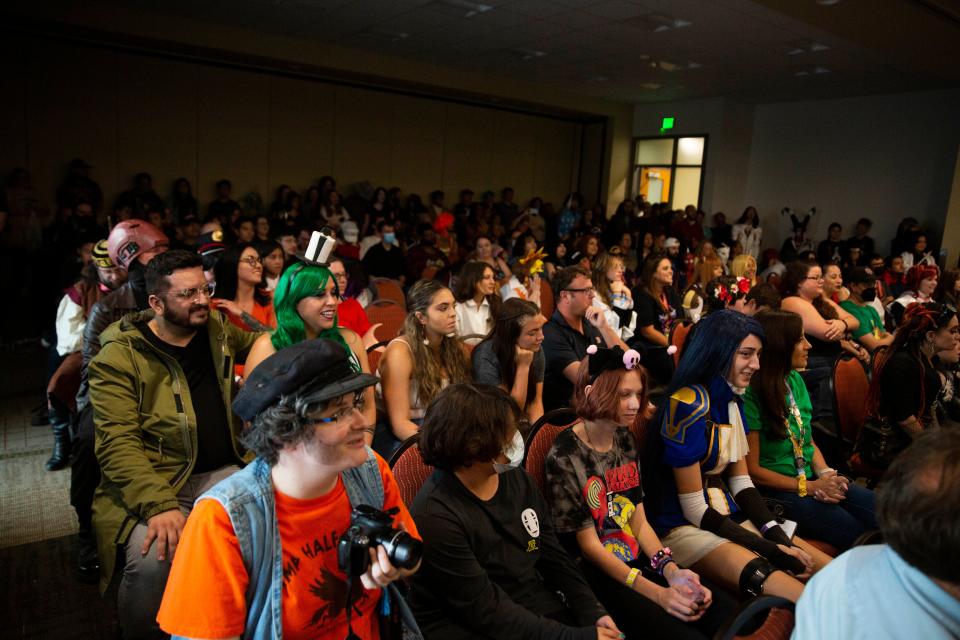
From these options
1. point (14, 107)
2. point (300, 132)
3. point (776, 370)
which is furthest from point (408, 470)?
point (300, 132)

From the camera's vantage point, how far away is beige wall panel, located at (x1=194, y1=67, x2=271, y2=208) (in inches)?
374

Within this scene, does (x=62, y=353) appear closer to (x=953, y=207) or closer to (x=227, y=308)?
(x=227, y=308)

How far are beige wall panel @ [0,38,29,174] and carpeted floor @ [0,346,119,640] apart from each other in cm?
544

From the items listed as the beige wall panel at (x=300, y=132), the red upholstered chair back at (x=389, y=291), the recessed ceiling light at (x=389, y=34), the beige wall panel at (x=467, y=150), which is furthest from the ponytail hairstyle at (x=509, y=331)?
the beige wall panel at (x=467, y=150)

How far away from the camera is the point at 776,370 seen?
8.84 feet

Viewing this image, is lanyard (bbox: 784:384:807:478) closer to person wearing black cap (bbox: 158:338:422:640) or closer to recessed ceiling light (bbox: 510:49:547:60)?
person wearing black cap (bbox: 158:338:422:640)

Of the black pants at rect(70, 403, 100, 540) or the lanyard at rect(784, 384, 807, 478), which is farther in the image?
the lanyard at rect(784, 384, 807, 478)

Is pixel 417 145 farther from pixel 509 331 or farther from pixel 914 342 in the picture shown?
pixel 914 342

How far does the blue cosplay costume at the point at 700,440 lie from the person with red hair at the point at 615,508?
14cm

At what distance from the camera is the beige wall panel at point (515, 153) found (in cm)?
1295

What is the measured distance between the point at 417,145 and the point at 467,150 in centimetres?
120

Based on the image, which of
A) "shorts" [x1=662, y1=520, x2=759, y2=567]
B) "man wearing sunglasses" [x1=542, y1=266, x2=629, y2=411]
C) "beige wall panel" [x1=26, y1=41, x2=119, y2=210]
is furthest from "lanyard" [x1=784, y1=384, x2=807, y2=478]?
"beige wall panel" [x1=26, y1=41, x2=119, y2=210]

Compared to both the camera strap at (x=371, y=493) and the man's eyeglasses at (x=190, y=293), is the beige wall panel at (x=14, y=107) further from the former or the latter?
the camera strap at (x=371, y=493)

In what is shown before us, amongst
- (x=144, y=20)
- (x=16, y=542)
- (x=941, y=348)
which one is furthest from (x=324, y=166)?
(x=941, y=348)
